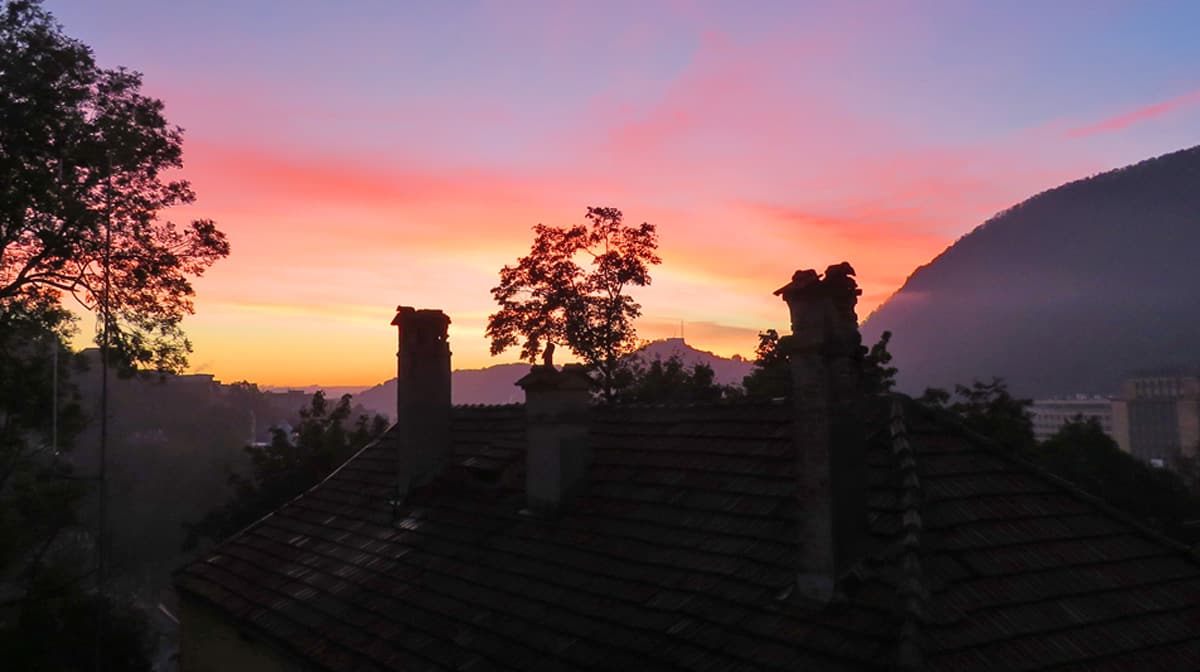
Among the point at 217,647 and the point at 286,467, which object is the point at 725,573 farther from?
the point at 286,467

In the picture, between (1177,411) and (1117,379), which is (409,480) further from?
(1117,379)

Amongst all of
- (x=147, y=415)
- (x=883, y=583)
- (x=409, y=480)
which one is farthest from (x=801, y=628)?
(x=147, y=415)

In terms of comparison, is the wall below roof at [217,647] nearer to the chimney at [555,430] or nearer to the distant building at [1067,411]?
the chimney at [555,430]

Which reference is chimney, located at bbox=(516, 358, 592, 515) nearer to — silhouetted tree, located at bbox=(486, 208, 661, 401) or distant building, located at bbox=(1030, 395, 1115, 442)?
silhouetted tree, located at bbox=(486, 208, 661, 401)

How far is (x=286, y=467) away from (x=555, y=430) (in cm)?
2938

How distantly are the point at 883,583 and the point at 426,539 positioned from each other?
6.65 m

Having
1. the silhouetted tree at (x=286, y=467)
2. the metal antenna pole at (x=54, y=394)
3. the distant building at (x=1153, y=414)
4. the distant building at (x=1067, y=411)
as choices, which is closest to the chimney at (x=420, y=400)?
the metal antenna pole at (x=54, y=394)

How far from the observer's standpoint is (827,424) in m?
6.43

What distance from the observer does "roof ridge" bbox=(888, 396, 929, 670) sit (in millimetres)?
5371

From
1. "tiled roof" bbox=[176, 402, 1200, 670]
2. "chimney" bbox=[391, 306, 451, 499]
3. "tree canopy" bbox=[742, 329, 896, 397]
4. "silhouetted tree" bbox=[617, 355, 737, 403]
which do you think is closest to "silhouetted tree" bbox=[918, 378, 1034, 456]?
"tree canopy" bbox=[742, 329, 896, 397]

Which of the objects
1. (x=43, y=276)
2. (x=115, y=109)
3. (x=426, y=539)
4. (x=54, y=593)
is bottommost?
(x=54, y=593)

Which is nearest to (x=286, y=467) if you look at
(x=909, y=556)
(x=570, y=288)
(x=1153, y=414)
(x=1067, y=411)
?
(x=570, y=288)

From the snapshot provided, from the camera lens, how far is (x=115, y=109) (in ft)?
58.7

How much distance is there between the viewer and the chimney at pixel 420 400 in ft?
40.8
